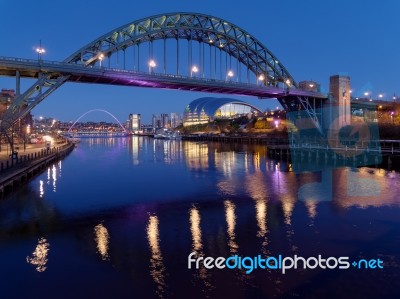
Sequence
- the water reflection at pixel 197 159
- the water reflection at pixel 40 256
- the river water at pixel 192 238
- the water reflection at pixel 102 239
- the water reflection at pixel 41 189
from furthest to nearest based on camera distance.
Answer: the water reflection at pixel 197 159 → the water reflection at pixel 41 189 → the water reflection at pixel 102 239 → the water reflection at pixel 40 256 → the river water at pixel 192 238

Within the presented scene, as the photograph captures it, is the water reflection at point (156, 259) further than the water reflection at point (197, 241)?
No

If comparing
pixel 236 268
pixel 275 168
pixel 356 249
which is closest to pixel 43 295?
→ pixel 236 268

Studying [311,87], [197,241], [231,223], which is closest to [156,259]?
[197,241]

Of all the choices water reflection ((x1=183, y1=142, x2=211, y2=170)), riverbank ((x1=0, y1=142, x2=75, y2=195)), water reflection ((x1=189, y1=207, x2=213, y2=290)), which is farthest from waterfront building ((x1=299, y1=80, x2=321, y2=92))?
water reflection ((x1=189, y1=207, x2=213, y2=290))

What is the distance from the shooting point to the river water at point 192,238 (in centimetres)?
962

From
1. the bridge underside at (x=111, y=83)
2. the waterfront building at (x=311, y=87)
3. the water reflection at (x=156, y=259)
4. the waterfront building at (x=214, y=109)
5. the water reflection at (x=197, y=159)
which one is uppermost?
the waterfront building at (x=214, y=109)

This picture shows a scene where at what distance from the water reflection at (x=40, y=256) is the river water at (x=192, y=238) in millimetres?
30

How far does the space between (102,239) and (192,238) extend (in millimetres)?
3230

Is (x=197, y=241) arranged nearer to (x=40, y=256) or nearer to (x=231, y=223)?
(x=231, y=223)

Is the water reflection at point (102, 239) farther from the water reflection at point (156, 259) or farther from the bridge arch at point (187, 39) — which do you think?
the bridge arch at point (187, 39)

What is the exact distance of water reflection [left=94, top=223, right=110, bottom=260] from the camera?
1210cm

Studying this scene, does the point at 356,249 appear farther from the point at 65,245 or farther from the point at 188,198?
the point at 188,198

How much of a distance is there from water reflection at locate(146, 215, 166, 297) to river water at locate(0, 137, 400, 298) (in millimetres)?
31

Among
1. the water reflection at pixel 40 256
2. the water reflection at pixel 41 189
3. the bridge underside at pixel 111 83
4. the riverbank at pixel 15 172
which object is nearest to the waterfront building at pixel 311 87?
the bridge underside at pixel 111 83
